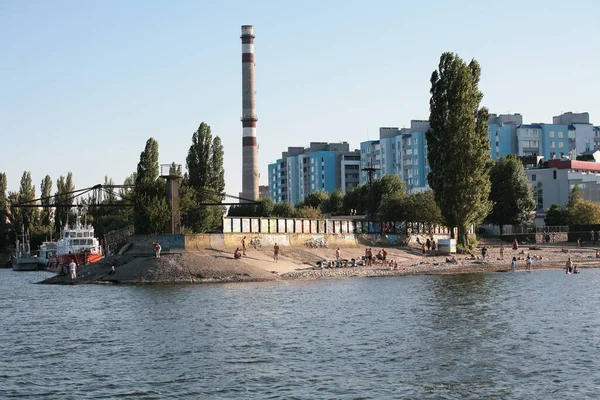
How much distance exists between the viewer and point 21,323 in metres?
47.5

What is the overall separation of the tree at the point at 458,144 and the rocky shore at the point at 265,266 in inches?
245

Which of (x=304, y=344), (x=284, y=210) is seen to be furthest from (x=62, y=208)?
(x=304, y=344)

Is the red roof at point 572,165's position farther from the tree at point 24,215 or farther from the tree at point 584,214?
the tree at point 24,215

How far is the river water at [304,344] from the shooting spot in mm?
28680

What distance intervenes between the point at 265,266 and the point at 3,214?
3954 inches

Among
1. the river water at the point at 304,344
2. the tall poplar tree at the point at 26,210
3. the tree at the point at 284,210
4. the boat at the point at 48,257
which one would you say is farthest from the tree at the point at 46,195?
the river water at the point at 304,344

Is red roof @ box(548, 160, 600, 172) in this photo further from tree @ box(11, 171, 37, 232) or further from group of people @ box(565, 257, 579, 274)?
tree @ box(11, 171, 37, 232)

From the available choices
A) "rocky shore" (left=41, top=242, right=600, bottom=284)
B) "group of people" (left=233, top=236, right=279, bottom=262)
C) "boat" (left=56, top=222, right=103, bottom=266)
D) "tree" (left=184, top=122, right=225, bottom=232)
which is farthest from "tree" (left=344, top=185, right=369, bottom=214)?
"group of people" (left=233, top=236, right=279, bottom=262)

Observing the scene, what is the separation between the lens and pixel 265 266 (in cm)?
7881

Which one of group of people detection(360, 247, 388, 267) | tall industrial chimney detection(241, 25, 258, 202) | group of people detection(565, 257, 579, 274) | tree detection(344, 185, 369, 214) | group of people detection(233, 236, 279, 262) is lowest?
group of people detection(565, 257, 579, 274)

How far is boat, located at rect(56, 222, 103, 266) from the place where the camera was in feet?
332

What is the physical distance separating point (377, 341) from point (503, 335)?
21.2 feet

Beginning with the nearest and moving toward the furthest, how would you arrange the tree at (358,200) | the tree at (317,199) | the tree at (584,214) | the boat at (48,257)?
the boat at (48,257) < the tree at (584,214) < the tree at (358,200) < the tree at (317,199)

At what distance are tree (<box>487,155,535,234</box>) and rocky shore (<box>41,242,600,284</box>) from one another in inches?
1128
